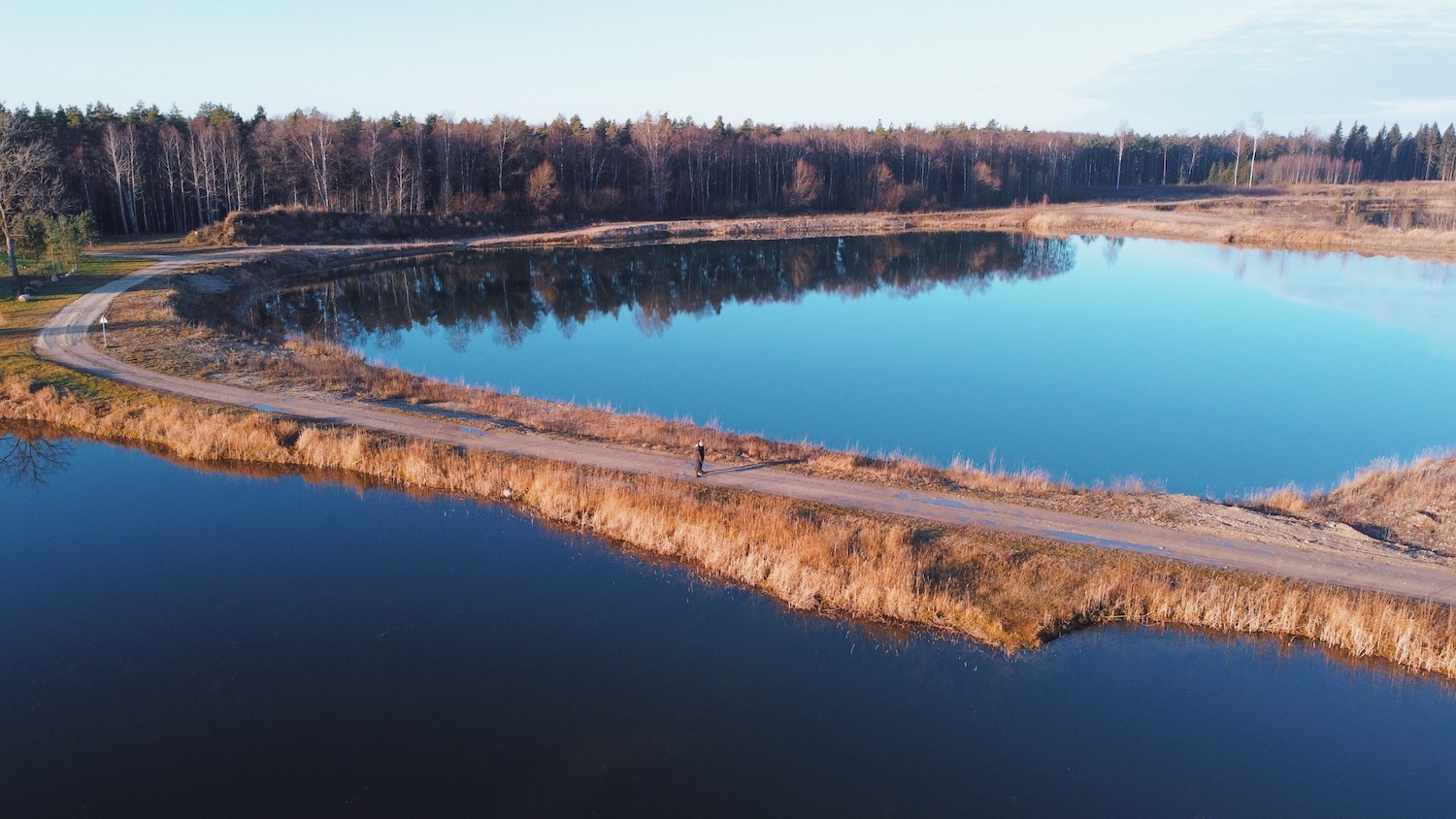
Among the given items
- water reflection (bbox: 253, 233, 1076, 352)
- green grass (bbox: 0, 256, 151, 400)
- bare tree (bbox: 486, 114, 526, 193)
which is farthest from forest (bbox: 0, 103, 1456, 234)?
water reflection (bbox: 253, 233, 1076, 352)

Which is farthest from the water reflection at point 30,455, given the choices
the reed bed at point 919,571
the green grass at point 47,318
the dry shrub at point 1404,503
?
the dry shrub at point 1404,503

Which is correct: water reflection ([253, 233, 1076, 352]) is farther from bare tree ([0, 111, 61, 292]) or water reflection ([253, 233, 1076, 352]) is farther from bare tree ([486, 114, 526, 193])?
bare tree ([486, 114, 526, 193])

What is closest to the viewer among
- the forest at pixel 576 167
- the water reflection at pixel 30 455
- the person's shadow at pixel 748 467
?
the person's shadow at pixel 748 467

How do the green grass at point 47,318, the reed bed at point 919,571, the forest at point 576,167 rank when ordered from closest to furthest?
the reed bed at point 919,571, the green grass at point 47,318, the forest at point 576,167

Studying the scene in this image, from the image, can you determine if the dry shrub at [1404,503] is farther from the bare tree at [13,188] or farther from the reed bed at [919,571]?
the bare tree at [13,188]

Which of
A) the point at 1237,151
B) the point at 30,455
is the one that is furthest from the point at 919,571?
the point at 1237,151

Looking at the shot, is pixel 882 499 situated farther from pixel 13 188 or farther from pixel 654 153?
pixel 654 153

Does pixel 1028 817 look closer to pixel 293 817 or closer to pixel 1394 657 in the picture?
pixel 1394 657
